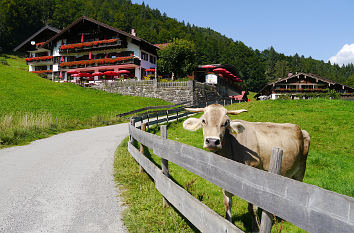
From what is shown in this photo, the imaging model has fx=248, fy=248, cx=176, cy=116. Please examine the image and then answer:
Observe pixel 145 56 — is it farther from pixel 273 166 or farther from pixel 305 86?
pixel 273 166

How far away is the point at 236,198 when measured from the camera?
5523 millimetres

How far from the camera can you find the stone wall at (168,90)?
34812 mm

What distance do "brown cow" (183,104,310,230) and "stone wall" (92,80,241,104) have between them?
28.8m

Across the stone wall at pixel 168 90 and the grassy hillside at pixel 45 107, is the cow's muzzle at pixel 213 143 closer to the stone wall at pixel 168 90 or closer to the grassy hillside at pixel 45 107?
the grassy hillside at pixel 45 107

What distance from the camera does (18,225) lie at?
4160mm

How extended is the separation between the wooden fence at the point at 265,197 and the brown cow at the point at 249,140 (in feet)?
1.53

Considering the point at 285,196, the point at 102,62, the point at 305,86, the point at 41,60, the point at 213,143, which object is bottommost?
the point at 285,196

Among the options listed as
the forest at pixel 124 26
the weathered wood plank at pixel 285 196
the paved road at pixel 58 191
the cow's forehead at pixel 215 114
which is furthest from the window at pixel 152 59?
the weathered wood plank at pixel 285 196

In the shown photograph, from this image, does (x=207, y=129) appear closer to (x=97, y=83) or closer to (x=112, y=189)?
(x=112, y=189)

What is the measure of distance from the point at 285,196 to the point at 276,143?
10.2ft

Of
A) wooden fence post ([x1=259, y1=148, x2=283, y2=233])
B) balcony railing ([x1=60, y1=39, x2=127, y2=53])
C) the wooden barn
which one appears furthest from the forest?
wooden fence post ([x1=259, y1=148, x2=283, y2=233])

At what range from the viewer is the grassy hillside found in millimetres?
13952

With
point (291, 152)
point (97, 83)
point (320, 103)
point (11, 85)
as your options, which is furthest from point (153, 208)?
point (97, 83)

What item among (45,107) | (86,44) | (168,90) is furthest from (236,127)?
(86,44)
